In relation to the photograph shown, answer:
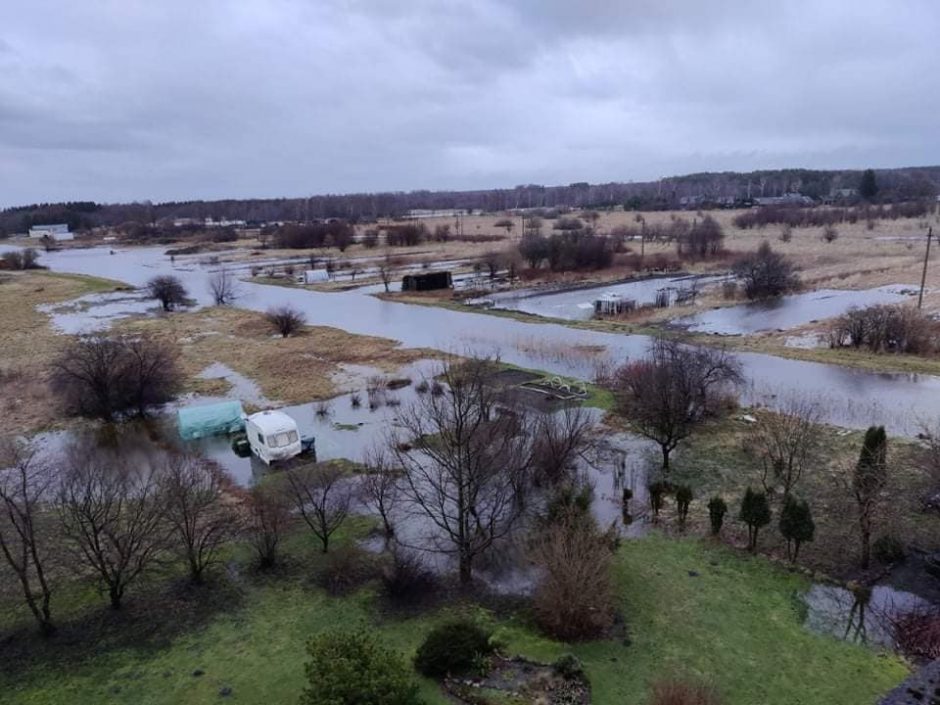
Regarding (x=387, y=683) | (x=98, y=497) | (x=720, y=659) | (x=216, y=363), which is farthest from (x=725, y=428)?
(x=216, y=363)

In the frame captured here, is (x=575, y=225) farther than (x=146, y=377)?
Yes

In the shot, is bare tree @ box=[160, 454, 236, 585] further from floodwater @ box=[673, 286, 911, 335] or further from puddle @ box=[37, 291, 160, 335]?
puddle @ box=[37, 291, 160, 335]

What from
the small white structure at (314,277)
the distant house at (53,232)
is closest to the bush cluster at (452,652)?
the small white structure at (314,277)

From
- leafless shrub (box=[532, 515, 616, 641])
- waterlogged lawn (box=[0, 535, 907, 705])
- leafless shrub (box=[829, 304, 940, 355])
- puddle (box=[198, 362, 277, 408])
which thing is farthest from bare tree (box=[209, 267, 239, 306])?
leafless shrub (box=[532, 515, 616, 641])

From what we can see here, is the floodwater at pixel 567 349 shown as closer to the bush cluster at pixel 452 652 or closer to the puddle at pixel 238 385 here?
the puddle at pixel 238 385

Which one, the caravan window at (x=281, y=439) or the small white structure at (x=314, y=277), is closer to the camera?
the caravan window at (x=281, y=439)

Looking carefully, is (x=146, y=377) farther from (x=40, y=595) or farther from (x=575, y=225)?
(x=575, y=225)
